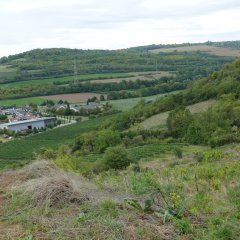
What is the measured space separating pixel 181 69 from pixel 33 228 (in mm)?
96241

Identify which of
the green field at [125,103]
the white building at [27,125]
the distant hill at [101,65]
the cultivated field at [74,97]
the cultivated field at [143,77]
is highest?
the distant hill at [101,65]

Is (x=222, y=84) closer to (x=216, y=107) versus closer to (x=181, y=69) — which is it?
(x=216, y=107)

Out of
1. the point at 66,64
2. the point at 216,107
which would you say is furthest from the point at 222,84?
the point at 66,64

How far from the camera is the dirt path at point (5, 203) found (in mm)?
6708

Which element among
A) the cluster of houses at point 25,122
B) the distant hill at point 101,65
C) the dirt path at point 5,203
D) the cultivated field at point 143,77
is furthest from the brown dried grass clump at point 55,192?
the distant hill at point 101,65

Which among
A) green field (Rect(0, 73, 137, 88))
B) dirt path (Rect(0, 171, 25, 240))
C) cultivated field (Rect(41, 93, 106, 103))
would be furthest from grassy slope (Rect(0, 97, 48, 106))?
dirt path (Rect(0, 171, 25, 240))

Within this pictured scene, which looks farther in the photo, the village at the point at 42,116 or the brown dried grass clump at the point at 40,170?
the village at the point at 42,116

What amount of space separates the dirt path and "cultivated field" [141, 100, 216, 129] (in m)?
34.7

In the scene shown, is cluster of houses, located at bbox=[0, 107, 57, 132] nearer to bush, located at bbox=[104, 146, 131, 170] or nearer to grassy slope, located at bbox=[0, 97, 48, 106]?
grassy slope, located at bbox=[0, 97, 48, 106]

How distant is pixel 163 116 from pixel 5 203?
40.2 m

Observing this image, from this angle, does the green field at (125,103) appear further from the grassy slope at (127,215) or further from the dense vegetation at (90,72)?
the grassy slope at (127,215)

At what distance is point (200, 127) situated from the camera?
37688 mm

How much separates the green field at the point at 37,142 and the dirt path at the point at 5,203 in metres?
26.3

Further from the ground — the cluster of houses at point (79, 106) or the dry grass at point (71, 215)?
the dry grass at point (71, 215)
